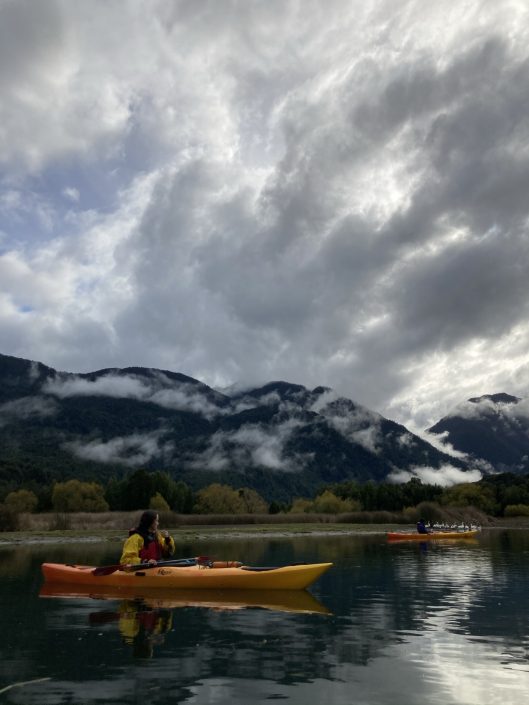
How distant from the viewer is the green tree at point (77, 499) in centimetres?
12475

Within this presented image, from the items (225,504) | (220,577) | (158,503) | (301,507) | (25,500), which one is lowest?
(220,577)

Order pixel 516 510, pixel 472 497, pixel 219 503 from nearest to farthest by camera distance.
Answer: pixel 219 503 < pixel 516 510 < pixel 472 497

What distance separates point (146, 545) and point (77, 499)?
106510mm

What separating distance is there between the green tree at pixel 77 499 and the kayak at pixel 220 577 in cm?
10461

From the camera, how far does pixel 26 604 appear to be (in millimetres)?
23406

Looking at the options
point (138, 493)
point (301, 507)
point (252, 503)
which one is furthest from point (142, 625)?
point (301, 507)

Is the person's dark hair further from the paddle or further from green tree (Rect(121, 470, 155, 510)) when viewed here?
green tree (Rect(121, 470, 155, 510))

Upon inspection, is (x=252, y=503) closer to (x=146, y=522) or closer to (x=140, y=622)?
(x=146, y=522)

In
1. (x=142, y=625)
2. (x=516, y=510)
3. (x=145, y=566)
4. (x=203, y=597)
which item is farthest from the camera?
(x=516, y=510)

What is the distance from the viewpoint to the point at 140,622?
19.3 metres

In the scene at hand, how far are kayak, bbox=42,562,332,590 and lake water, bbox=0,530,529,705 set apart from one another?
2.41 feet

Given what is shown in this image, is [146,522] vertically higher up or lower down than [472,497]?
lower down

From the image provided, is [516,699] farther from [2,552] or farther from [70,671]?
[2,552]

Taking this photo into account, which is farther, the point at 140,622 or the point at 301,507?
the point at 301,507
